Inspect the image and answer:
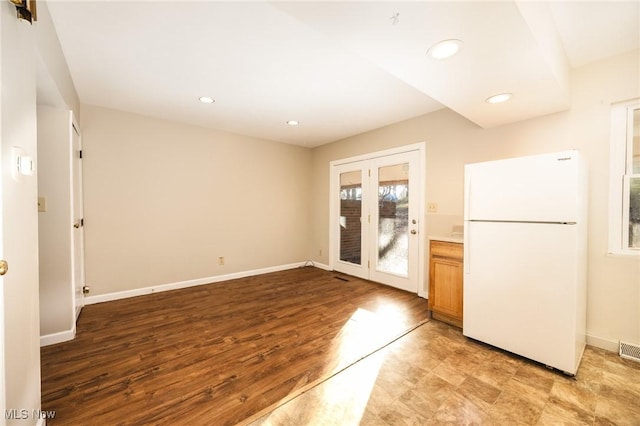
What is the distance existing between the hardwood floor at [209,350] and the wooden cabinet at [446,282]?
0.80 feet

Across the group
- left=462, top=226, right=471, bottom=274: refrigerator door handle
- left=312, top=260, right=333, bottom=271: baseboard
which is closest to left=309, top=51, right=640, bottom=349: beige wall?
left=462, top=226, right=471, bottom=274: refrigerator door handle

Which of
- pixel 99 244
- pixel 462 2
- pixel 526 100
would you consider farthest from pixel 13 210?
pixel 526 100

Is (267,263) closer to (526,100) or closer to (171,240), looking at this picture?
(171,240)

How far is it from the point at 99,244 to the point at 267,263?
2.44 meters

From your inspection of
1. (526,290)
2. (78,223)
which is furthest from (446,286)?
(78,223)

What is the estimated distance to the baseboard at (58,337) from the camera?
218 cm

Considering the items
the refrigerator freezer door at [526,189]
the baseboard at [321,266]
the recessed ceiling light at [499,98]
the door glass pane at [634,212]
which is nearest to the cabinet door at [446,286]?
the refrigerator freezer door at [526,189]

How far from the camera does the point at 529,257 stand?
1.96 meters

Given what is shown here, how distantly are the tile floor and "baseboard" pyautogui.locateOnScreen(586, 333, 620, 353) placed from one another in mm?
87

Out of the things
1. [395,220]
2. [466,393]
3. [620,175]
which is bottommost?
[466,393]

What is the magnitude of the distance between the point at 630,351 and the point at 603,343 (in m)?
0.15

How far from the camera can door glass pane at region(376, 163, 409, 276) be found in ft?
12.2

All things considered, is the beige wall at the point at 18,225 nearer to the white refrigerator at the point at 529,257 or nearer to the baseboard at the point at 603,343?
the white refrigerator at the point at 529,257

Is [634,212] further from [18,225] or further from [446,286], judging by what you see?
[18,225]
